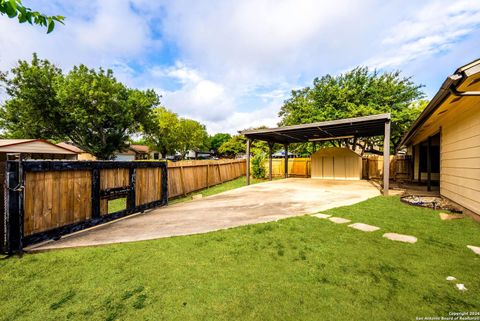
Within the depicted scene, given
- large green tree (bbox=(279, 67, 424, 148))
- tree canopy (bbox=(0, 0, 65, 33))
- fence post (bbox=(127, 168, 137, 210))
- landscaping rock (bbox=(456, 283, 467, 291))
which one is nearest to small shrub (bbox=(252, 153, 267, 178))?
large green tree (bbox=(279, 67, 424, 148))

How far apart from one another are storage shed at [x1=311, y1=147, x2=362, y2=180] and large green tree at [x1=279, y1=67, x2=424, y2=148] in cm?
313

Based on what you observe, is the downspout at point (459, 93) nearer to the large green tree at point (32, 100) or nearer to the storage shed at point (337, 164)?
the storage shed at point (337, 164)

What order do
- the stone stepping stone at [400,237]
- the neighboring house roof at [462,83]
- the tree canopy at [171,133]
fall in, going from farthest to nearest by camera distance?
the tree canopy at [171,133] → the stone stepping stone at [400,237] → the neighboring house roof at [462,83]

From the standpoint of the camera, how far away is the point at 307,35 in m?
10.3

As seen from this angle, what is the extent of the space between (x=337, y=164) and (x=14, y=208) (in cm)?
1497

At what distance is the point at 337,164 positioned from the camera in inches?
569

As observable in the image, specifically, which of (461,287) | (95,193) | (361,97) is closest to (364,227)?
(461,287)

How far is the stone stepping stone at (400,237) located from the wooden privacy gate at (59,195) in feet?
18.1

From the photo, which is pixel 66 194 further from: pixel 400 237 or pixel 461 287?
pixel 400 237

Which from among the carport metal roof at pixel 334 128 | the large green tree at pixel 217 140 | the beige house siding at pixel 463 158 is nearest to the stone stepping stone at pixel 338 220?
the beige house siding at pixel 463 158

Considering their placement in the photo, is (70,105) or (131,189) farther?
(70,105)

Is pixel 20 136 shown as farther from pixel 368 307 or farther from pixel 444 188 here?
pixel 444 188

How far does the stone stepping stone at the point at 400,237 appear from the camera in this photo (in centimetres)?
337

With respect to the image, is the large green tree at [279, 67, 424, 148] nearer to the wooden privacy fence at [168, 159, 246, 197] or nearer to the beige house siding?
the wooden privacy fence at [168, 159, 246, 197]
